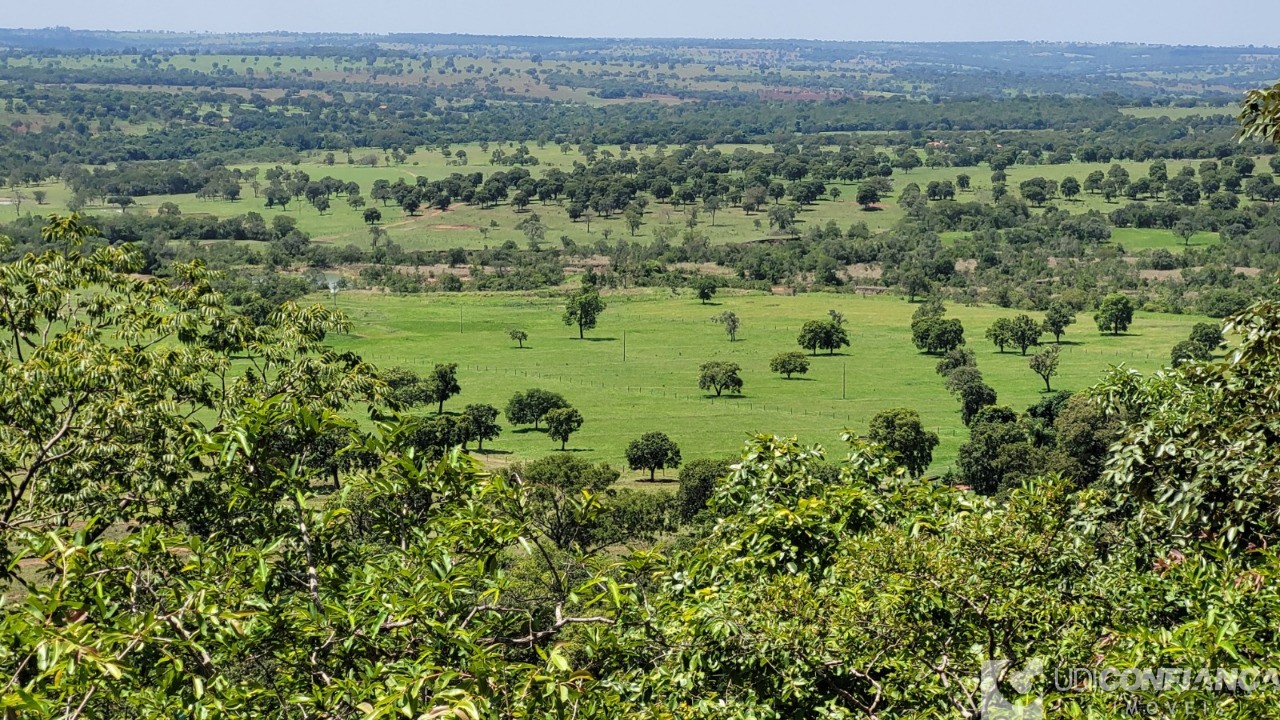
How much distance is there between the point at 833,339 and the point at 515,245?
2317 inches

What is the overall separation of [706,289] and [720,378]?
32.5 m

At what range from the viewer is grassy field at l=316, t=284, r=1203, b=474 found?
6556cm

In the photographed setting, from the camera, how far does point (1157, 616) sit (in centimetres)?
906

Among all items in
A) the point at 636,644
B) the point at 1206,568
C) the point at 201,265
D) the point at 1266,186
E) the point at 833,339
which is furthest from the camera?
the point at 1266,186

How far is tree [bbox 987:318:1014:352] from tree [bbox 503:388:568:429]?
31.6 m

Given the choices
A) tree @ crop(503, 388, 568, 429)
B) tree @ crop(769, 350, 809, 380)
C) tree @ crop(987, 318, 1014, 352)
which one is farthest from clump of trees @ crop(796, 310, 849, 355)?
tree @ crop(503, 388, 568, 429)

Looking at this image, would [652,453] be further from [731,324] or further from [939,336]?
[731,324]

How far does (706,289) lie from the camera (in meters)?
105

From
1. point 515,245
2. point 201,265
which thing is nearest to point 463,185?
point 515,245

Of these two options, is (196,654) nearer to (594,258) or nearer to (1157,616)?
(1157,616)

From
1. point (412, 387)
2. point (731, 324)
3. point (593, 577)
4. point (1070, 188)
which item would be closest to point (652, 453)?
point (412, 387)

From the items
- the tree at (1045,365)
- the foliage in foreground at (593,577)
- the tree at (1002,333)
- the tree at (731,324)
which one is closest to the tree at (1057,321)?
the tree at (1002,333)

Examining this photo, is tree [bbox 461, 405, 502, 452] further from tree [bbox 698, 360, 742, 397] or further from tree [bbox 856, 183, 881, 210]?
tree [bbox 856, 183, 881, 210]

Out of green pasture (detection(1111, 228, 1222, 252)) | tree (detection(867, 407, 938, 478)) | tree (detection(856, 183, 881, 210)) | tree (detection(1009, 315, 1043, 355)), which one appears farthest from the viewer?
tree (detection(856, 183, 881, 210))
